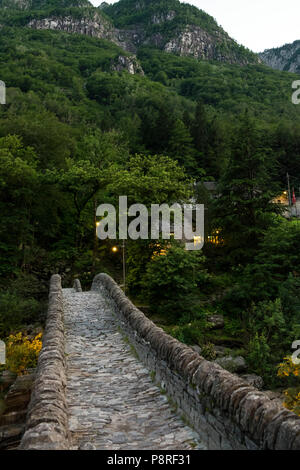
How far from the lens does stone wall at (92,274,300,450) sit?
10.7ft

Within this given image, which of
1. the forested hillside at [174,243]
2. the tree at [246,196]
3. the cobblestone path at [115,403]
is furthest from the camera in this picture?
the tree at [246,196]

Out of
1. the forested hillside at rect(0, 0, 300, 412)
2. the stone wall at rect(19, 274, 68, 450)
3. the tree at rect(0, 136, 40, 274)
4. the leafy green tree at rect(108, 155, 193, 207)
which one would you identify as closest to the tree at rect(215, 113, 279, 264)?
the forested hillside at rect(0, 0, 300, 412)

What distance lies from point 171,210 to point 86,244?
13.7 meters

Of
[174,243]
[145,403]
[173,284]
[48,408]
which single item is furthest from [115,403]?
[174,243]

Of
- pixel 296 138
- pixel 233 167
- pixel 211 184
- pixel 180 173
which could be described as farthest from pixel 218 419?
pixel 296 138

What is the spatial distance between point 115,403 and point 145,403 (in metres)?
0.48

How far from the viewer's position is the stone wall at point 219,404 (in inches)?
129

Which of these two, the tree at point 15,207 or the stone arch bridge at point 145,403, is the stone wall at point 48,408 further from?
the tree at point 15,207

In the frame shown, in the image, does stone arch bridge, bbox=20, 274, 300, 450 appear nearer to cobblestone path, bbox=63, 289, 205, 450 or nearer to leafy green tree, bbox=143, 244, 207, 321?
cobblestone path, bbox=63, 289, 205, 450

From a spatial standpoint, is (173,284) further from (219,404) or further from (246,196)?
(219,404)

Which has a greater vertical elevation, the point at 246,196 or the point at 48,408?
the point at 246,196

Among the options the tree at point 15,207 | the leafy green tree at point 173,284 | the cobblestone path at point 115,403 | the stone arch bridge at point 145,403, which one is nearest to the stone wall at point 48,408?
the stone arch bridge at point 145,403

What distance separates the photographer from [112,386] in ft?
21.9

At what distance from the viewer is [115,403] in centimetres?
593
